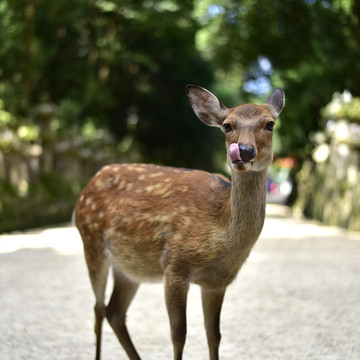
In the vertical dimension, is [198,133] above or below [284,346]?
below

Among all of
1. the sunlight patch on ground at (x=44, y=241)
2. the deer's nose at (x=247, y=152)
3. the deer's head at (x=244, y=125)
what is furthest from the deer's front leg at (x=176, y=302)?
the sunlight patch on ground at (x=44, y=241)

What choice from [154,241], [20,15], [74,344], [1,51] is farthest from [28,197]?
[154,241]

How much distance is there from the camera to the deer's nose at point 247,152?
316cm

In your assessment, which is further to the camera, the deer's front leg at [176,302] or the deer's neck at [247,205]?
the deer's front leg at [176,302]

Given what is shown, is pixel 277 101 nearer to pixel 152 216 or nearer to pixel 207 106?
pixel 207 106

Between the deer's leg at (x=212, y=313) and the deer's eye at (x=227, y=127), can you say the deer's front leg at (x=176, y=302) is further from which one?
the deer's eye at (x=227, y=127)

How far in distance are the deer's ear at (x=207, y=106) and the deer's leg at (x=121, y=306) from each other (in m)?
1.36

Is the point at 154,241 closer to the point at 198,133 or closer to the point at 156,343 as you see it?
the point at 156,343

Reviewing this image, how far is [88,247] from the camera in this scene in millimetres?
4289

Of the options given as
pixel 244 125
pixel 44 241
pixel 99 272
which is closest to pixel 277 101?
pixel 244 125

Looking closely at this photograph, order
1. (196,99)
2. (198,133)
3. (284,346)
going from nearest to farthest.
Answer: (196,99)
(284,346)
(198,133)

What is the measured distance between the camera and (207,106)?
139 inches

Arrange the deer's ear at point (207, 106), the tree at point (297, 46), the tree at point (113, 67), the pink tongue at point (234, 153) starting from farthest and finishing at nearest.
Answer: the tree at point (113, 67), the tree at point (297, 46), the deer's ear at point (207, 106), the pink tongue at point (234, 153)

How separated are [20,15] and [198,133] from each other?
40.2 feet
